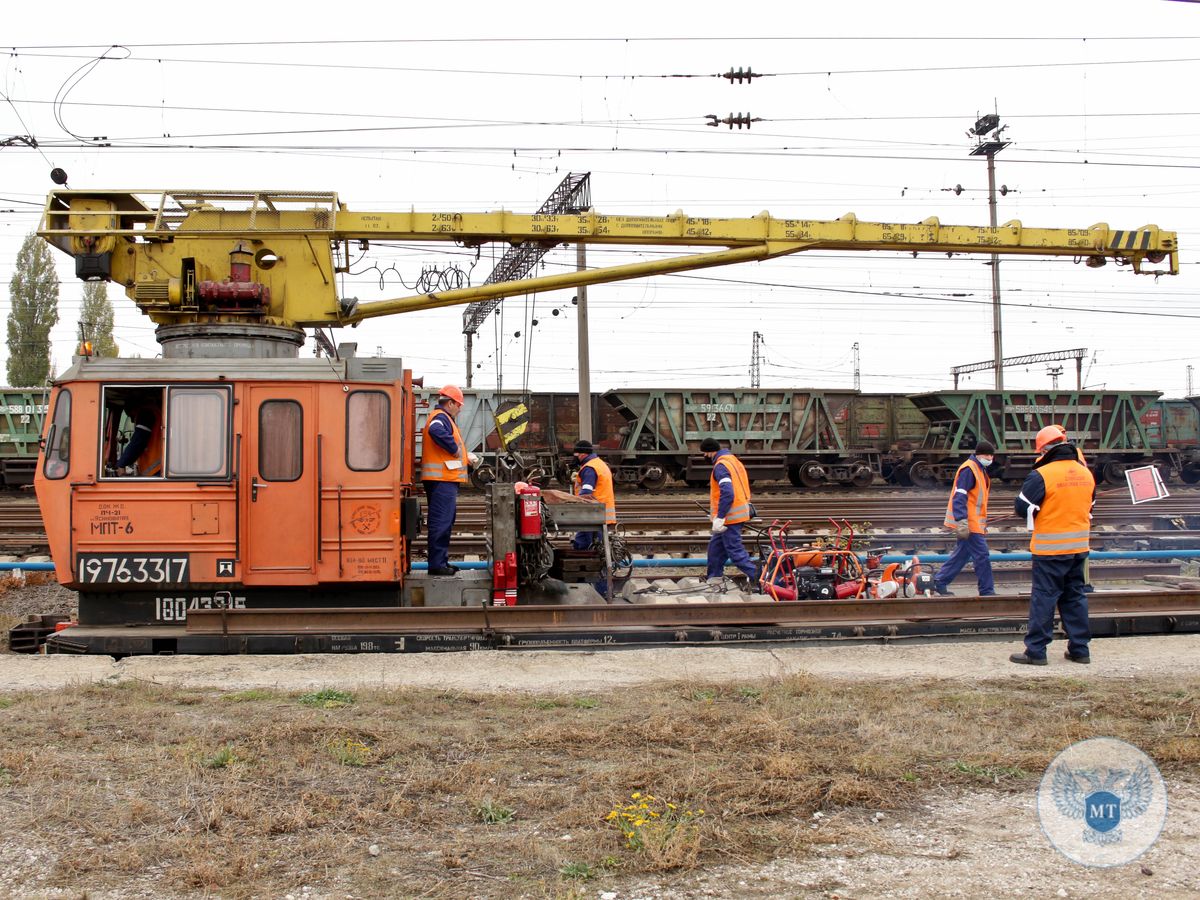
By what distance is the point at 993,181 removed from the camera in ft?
105

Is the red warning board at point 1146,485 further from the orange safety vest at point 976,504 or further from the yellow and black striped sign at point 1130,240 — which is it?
the yellow and black striped sign at point 1130,240

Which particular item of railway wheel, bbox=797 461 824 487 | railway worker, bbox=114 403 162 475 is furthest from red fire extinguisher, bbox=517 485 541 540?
railway wheel, bbox=797 461 824 487

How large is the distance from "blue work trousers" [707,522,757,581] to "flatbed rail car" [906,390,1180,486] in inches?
750

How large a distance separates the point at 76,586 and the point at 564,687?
403 centimetres

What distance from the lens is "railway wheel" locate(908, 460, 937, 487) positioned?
88.7 feet

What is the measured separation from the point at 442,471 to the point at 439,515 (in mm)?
396

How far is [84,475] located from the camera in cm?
717

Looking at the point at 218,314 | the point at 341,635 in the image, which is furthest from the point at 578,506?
the point at 218,314

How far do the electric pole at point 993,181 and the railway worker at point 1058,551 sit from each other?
81.4 ft

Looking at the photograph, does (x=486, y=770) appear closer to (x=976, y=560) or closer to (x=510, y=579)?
(x=510, y=579)

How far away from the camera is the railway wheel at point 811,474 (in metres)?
26.2

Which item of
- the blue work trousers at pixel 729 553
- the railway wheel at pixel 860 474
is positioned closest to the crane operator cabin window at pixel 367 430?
the blue work trousers at pixel 729 553

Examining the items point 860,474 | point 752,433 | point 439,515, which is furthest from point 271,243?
point 860,474

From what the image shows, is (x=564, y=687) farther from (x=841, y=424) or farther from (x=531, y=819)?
(x=841, y=424)
